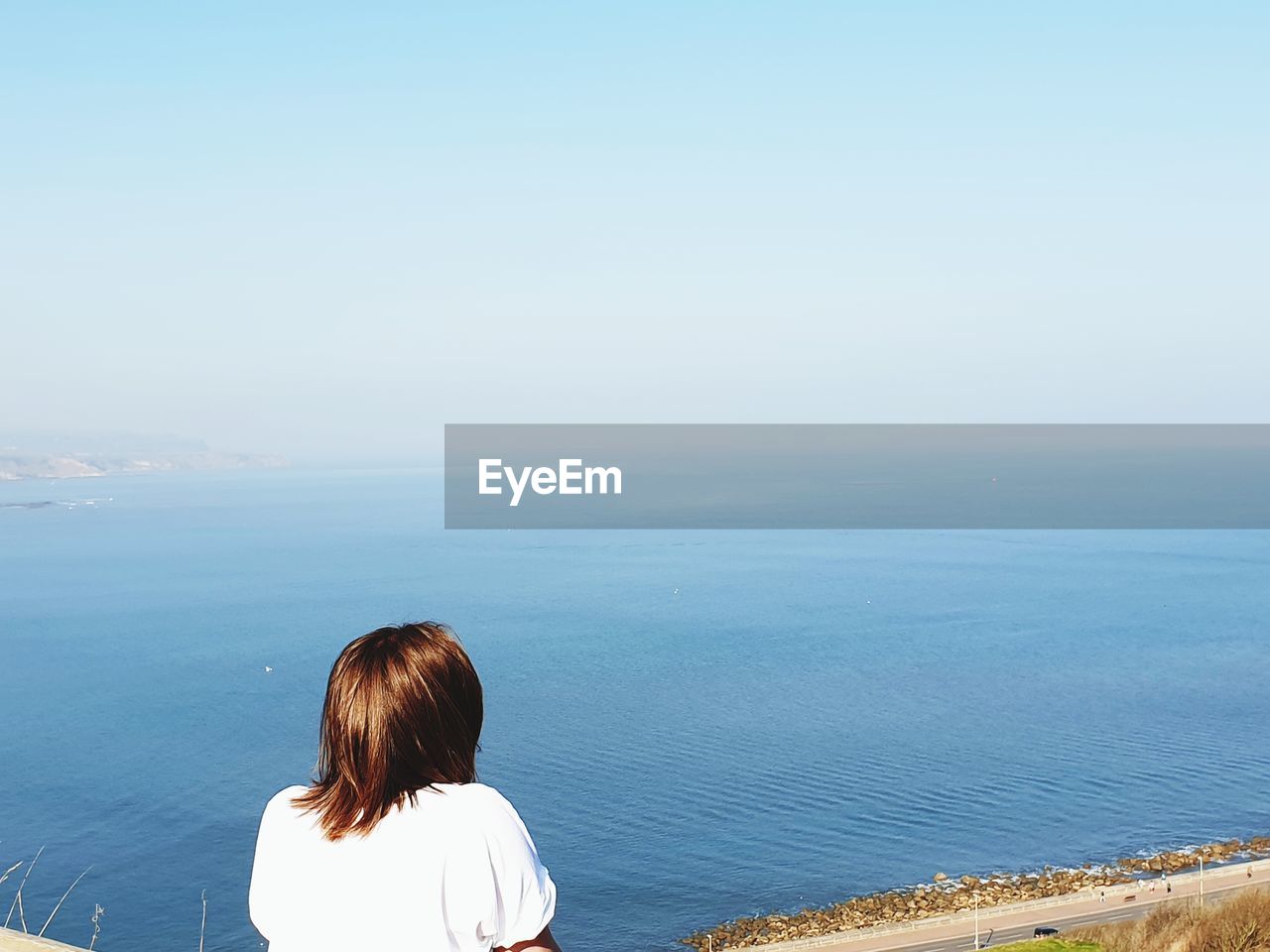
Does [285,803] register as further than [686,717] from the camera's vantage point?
No

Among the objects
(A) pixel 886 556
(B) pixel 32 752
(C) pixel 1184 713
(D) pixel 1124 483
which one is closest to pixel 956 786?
(C) pixel 1184 713

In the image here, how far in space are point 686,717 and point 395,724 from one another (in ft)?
109

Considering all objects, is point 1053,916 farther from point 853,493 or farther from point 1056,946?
point 853,493

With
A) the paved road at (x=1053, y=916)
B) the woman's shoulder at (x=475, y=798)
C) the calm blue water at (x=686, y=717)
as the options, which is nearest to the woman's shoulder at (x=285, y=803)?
the woman's shoulder at (x=475, y=798)

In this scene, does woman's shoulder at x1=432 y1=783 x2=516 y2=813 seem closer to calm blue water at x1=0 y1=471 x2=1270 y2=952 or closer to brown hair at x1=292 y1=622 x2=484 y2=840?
brown hair at x1=292 y1=622 x2=484 y2=840

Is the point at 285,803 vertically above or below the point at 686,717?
above

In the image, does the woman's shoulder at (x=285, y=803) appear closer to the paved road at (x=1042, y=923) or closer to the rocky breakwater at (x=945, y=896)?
the paved road at (x=1042, y=923)

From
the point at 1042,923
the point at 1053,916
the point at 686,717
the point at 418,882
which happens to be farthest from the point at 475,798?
the point at 686,717

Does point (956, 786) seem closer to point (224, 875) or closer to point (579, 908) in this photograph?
point (579, 908)

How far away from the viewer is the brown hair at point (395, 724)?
1.41m

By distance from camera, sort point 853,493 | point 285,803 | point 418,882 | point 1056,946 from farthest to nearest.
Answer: point 853,493 → point 1056,946 → point 285,803 → point 418,882

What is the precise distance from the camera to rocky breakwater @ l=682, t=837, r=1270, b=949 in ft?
62.7

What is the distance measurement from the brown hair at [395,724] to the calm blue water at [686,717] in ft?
62.7

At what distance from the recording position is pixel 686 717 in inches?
1330
